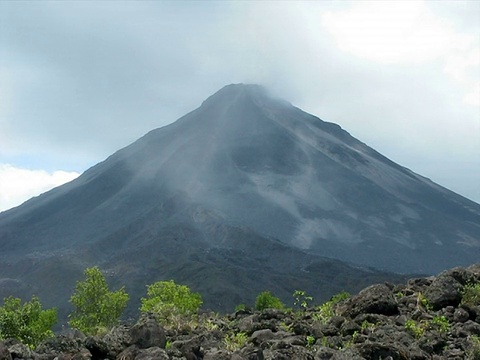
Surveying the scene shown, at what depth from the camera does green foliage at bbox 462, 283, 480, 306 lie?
1334cm

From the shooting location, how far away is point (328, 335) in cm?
1177

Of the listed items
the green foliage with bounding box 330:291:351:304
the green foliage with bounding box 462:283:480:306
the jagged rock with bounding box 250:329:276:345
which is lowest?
the green foliage with bounding box 330:291:351:304

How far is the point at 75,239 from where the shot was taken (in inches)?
7721

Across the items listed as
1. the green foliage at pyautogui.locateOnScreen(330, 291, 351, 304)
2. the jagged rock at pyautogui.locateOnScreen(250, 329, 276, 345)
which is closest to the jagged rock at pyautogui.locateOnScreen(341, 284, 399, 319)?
the green foliage at pyautogui.locateOnScreen(330, 291, 351, 304)

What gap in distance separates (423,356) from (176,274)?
459 ft

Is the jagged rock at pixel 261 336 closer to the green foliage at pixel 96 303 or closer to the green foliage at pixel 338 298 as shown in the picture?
the green foliage at pixel 338 298

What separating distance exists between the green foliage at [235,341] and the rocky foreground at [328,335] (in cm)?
2

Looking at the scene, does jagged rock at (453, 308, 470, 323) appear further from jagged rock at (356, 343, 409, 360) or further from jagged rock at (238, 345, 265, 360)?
jagged rock at (238, 345, 265, 360)

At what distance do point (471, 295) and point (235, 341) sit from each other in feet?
19.1

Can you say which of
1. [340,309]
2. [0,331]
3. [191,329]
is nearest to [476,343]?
[340,309]

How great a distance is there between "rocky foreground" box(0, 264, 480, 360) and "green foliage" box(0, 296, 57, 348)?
52.3 feet

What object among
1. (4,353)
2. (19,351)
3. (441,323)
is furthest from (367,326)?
(4,353)

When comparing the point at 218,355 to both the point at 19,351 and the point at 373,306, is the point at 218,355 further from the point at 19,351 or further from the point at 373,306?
the point at 373,306

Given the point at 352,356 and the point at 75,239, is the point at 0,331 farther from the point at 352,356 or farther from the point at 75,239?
the point at 75,239
